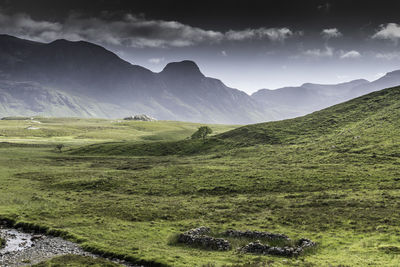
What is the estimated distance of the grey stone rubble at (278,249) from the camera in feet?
96.5

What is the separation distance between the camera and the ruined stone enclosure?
98.4 ft

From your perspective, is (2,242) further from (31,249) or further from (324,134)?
(324,134)

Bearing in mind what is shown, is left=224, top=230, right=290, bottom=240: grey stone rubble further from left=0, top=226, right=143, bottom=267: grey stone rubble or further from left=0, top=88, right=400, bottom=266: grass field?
left=0, top=226, right=143, bottom=267: grey stone rubble

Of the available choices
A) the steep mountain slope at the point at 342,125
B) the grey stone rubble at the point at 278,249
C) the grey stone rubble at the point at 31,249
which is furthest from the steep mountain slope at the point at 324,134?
the grey stone rubble at the point at 31,249

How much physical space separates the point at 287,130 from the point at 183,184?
96556 mm

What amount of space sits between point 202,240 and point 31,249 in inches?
767

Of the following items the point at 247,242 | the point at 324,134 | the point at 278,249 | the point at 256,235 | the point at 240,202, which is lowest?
the point at 240,202

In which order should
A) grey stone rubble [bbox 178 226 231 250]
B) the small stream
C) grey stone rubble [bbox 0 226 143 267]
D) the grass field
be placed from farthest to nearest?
grey stone rubble [bbox 178 226 231 250]
the small stream
the grass field
grey stone rubble [bbox 0 226 143 267]

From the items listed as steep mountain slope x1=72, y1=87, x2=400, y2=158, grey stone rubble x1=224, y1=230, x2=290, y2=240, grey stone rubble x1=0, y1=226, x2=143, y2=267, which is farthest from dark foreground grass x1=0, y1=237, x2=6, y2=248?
steep mountain slope x1=72, y1=87, x2=400, y2=158

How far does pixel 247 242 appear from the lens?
33281mm

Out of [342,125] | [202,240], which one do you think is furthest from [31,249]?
[342,125]

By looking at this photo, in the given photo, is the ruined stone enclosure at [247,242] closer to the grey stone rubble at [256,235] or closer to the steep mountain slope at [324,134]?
the grey stone rubble at [256,235]

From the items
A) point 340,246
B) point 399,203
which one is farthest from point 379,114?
point 340,246

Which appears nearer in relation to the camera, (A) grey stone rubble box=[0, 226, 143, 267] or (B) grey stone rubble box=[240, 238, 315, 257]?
(A) grey stone rubble box=[0, 226, 143, 267]
